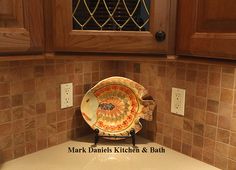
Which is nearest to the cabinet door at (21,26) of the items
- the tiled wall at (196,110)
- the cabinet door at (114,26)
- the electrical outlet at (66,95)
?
the cabinet door at (114,26)

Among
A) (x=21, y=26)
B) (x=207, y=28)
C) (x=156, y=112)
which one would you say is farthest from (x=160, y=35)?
(x=156, y=112)

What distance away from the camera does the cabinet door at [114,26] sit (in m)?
0.85

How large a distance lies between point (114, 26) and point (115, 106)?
51 cm

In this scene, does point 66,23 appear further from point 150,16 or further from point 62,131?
point 62,131

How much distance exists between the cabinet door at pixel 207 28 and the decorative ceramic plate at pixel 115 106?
18.1 inches

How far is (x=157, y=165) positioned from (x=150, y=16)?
595 millimetres

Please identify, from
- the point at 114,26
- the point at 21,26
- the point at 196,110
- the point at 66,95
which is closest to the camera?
the point at 21,26

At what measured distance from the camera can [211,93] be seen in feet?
3.56

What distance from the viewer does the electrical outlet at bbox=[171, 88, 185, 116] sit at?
46.8 inches

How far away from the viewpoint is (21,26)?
2.55 feet

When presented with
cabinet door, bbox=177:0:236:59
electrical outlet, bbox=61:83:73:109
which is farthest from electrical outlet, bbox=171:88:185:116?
electrical outlet, bbox=61:83:73:109

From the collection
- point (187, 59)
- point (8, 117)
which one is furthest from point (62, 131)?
point (187, 59)

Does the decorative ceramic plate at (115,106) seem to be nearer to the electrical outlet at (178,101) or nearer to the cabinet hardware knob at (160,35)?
the electrical outlet at (178,101)

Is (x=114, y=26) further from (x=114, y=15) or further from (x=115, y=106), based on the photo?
(x=115, y=106)
